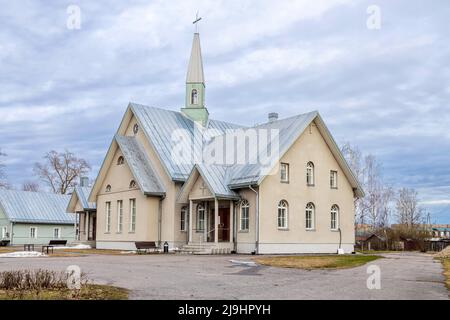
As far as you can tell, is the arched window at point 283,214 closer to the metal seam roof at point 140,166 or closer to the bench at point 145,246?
the metal seam roof at point 140,166

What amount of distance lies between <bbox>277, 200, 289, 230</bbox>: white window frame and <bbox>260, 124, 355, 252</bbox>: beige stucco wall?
21 cm

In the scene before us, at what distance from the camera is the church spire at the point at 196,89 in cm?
3869

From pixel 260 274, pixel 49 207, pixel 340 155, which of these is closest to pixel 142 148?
pixel 340 155

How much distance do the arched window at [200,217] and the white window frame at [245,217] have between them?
9.49 feet

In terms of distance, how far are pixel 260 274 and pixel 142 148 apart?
19.9 metres

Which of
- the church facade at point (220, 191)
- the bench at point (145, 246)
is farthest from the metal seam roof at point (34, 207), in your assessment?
the bench at point (145, 246)

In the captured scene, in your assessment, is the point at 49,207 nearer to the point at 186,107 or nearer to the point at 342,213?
the point at 186,107

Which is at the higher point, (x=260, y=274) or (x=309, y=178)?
(x=309, y=178)

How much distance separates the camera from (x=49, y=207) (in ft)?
180

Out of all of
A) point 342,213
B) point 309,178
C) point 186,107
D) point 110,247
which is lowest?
point 110,247

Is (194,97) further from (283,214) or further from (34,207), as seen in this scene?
(34,207)

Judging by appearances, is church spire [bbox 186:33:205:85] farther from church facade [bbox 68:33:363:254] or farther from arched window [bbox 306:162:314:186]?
arched window [bbox 306:162:314:186]

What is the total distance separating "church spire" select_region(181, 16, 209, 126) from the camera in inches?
1523

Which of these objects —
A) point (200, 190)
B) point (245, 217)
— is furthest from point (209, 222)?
point (245, 217)
